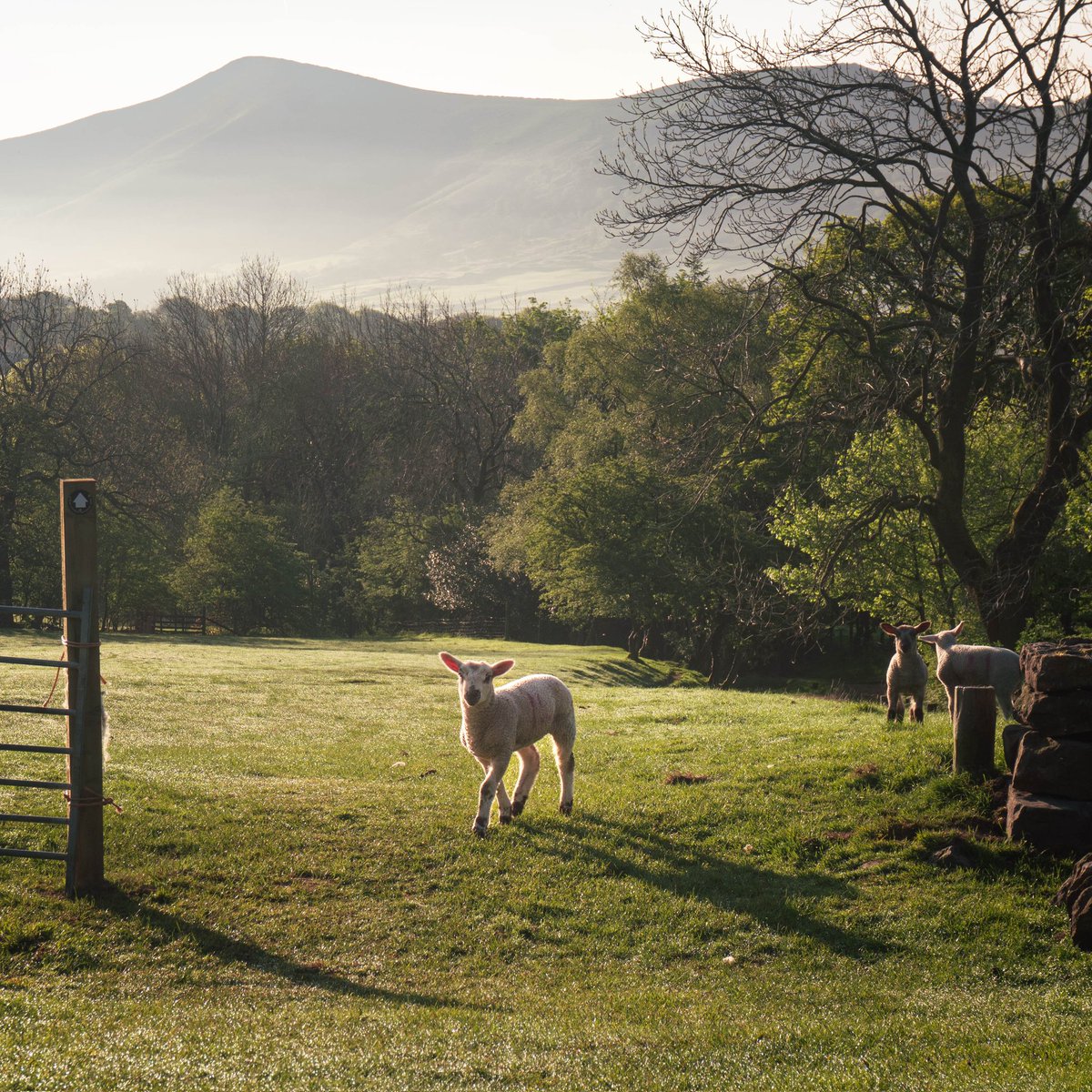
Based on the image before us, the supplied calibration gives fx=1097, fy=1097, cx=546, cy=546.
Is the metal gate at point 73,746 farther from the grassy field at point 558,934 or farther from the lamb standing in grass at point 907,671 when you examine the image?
the lamb standing in grass at point 907,671

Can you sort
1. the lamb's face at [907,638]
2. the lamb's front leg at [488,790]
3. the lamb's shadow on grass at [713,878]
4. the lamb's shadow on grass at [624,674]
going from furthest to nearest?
1. the lamb's shadow on grass at [624,674]
2. the lamb's face at [907,638]
3. the lamb's front leg at [488,790]
4. the lamb's shadow on grass at [713,878]

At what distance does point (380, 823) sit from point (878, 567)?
21128mm

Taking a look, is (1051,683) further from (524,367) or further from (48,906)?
(524,367)

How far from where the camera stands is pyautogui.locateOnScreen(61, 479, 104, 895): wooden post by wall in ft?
34.6

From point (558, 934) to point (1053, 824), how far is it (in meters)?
5.30

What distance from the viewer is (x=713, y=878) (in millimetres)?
11680

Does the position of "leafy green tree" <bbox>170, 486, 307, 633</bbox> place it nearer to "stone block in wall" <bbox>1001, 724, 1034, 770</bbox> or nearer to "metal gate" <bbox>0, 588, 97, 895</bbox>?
"metal gate" <bbox>0, 588, 97, 895</bbox>

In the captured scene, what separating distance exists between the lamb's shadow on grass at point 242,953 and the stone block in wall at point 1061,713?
6773 mm

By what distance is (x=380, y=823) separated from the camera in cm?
1323

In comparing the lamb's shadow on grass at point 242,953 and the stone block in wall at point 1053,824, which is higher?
the stone block in wall at point 1053,824

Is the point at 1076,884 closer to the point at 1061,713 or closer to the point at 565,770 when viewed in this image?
the point at 1061,713

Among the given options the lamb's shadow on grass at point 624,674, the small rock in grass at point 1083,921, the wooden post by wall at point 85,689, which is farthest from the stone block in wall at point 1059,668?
the lamb's shadow on grass at point 624,674

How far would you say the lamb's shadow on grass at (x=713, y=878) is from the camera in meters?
10.3

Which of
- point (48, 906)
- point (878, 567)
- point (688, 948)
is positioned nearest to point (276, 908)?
point (48, 906)
